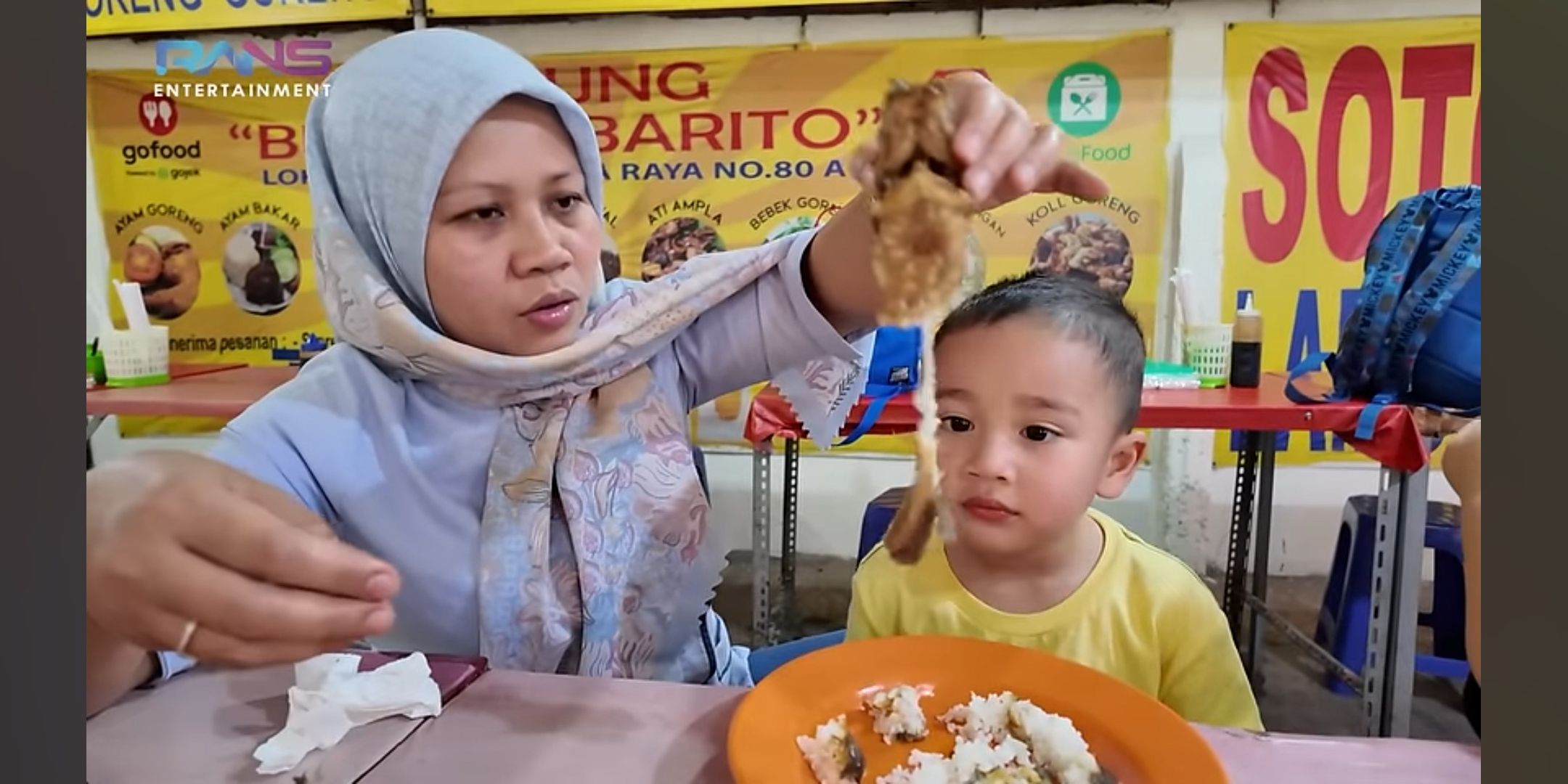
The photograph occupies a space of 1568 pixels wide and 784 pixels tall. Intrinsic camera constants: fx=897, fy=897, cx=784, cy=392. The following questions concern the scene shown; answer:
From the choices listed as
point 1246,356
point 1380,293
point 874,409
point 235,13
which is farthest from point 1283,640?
point 235,13

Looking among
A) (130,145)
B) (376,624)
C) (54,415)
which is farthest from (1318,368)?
(130,145)

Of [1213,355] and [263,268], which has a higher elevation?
[263,268]

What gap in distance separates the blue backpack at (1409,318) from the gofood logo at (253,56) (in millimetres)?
1444

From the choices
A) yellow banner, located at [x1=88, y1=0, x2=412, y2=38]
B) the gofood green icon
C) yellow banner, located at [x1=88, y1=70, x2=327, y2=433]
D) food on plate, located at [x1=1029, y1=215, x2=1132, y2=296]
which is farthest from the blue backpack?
yellow banner, located at [x1=88, y1=70, x2=327, y2=433]

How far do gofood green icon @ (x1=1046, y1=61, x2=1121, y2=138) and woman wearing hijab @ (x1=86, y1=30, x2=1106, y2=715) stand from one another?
1329 mm

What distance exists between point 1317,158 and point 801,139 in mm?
1180

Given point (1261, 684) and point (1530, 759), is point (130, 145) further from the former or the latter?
point (1261, 684)

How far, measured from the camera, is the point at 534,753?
0.50 meters

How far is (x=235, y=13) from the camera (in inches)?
45.2

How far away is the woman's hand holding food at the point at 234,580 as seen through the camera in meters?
0.35

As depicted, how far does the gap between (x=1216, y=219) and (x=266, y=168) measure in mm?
1984

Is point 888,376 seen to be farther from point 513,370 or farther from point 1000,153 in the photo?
point 1000,153

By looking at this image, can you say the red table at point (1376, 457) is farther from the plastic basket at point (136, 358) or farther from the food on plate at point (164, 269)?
the food on plate at point (164, 269)

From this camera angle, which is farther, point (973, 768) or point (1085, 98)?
point (1085, 98)
